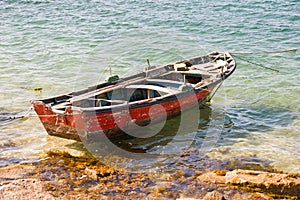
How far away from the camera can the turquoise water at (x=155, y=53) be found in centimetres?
1271

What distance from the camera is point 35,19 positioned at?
27.6m

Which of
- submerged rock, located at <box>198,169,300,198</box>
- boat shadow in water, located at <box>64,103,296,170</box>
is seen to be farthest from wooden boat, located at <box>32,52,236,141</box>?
submerged rock, located at <box>198,169,300,198</box>

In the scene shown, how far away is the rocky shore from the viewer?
9.13 m

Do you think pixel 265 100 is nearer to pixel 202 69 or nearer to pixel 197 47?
pixel 202 69

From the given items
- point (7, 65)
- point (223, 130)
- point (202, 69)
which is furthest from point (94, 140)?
point (7, 65)

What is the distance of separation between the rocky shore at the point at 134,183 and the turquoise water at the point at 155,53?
4.02 ft

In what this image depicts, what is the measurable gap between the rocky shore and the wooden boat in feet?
3.99

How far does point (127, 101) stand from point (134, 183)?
10.7 ft

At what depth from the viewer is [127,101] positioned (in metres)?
12.5

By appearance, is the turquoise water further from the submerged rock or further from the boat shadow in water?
the submerged rock

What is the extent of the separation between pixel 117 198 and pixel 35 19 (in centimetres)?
2106

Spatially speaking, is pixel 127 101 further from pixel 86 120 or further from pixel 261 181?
pixel 261 181

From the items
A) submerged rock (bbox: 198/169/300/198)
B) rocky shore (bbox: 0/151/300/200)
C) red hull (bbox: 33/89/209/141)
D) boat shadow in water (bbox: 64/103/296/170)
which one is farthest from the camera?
red hull (bbox: 33/89/209/141)

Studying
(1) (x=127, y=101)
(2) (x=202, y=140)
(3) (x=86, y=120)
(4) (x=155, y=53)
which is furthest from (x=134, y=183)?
(4) (x=155, y=53)
